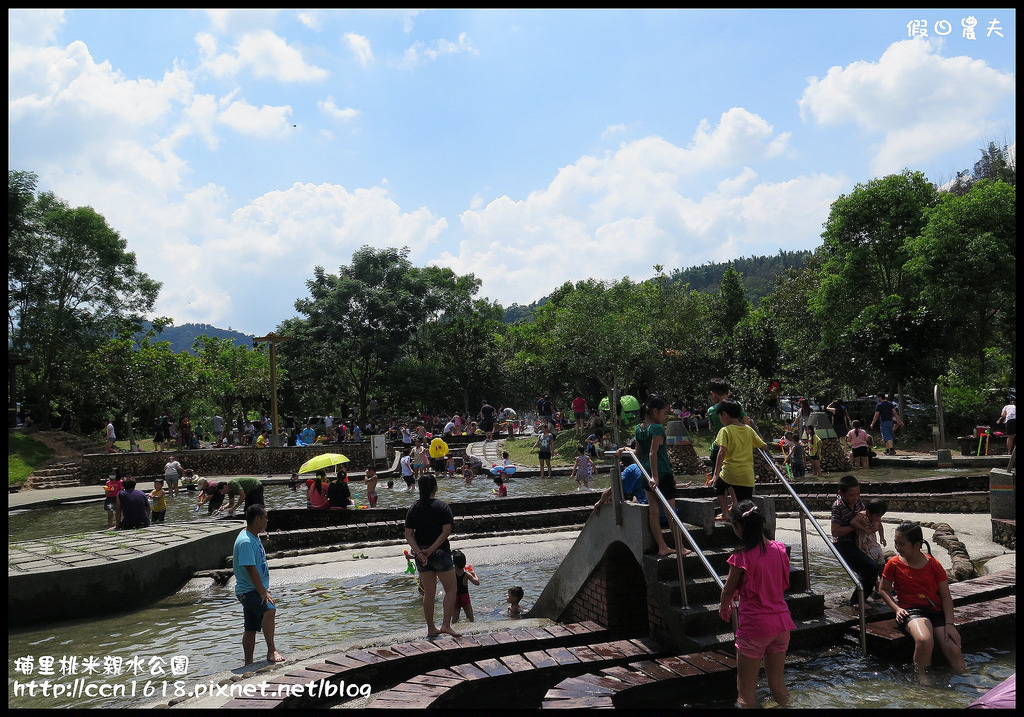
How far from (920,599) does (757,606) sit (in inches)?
80.0

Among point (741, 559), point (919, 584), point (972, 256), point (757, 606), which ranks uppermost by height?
point (972, 256)

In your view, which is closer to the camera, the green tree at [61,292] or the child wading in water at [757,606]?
the child wading in water at [757,606]

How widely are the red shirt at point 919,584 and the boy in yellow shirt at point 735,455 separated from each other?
1341mm

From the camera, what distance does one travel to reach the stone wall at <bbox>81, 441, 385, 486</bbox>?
90.4 ft

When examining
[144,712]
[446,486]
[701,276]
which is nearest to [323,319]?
[446,486]

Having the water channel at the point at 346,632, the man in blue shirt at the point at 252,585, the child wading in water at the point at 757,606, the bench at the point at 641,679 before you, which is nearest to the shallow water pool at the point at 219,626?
the water channel at the point at 346,632

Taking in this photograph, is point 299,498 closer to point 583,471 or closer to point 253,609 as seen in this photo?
point 583,471

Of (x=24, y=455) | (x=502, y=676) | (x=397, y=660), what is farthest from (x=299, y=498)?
(x=24, y=455)

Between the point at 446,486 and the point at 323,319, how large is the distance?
88.3 feet

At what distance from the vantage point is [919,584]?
18.0 ft

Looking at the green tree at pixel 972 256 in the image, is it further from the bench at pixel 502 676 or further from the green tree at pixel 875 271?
the bench at pixel 502 676

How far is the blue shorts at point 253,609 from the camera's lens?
20.0 ft

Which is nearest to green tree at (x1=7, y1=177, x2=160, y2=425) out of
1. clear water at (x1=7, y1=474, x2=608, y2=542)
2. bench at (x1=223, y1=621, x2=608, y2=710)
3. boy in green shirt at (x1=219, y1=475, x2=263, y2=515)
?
clear water at (x1=7, y1=474, x2=608, y2=542)

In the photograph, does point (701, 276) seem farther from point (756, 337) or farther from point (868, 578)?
point (868, 578)
